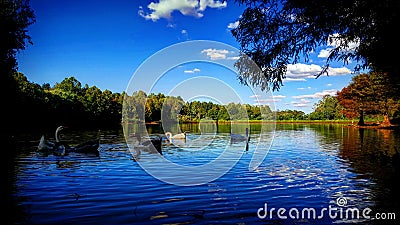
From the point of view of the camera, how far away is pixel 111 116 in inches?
4299

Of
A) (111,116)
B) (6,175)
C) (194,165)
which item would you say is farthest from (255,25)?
(111,116)

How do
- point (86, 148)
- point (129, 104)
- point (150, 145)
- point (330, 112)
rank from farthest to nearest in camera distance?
point (330, 112) < point (129, 104) < point (150, 145) < point (86, 148)

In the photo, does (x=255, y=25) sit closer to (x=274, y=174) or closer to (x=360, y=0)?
(x=360, y=0)

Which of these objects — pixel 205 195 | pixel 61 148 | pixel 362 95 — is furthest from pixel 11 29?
pixel 362 95

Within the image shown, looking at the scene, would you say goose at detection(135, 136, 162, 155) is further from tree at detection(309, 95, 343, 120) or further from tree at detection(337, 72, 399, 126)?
tree at detection(309, 95, 343, 120)

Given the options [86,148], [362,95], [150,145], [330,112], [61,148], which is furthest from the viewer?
[330,112]

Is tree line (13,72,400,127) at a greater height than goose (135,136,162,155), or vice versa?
tree line (13,72,400,127)

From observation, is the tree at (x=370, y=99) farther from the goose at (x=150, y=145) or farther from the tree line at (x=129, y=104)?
the goose at (x=150, y=145)

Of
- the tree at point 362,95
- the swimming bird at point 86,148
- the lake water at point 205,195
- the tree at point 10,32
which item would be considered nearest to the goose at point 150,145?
the swimming bird at point 86,148

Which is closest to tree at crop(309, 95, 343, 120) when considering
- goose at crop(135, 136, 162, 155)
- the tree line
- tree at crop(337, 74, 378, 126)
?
the tree line

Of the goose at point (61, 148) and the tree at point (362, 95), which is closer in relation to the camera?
the goose at point (61, 148)

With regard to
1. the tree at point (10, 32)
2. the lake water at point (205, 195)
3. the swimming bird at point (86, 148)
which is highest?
the tree at point (10, 32)

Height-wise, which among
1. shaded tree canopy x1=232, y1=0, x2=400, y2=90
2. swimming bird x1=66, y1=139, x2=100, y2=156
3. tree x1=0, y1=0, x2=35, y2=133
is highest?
tree x1=0, y1=0, x2=35, y2=133

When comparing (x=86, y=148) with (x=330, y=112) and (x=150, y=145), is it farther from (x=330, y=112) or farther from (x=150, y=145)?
(x=330, y=112)
